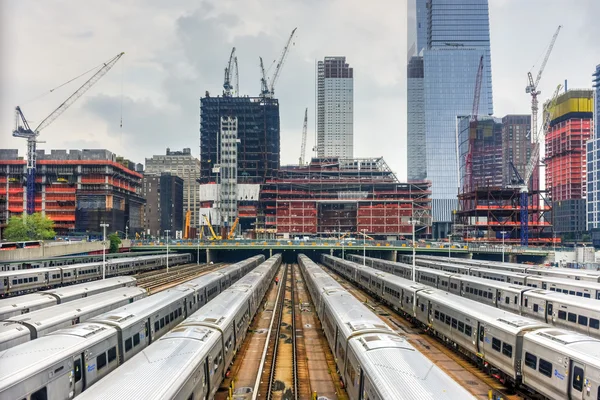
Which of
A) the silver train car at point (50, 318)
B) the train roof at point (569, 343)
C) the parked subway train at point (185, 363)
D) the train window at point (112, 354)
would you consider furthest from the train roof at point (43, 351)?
the train roof at point (569, 343)

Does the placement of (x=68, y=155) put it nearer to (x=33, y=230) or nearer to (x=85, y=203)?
(x=85, y=203)

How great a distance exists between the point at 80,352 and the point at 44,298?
1431 centimetres

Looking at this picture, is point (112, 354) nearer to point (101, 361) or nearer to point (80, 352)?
point (101, 361)

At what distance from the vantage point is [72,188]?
6024 inches

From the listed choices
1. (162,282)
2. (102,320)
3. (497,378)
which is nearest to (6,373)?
(102,320)

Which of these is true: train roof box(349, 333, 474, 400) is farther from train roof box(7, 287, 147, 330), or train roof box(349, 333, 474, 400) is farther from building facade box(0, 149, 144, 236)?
building facade box(0, 149, 144, 236)

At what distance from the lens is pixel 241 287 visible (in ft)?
109

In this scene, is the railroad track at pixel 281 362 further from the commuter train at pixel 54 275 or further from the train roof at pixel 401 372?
the commuter train at pixel 54 275

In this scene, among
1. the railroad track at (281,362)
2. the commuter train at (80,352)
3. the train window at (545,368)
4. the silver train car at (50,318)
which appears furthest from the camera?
the railroad track at (281,362)

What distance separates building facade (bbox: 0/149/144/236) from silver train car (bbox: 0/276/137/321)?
4971 inches

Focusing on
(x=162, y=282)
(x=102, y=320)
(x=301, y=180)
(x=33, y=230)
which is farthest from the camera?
(x=301, y=180)

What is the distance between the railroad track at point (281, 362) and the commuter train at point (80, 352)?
6.81 metres

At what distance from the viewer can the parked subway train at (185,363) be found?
1146 cm

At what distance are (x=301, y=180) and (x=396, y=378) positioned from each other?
17213 cm
